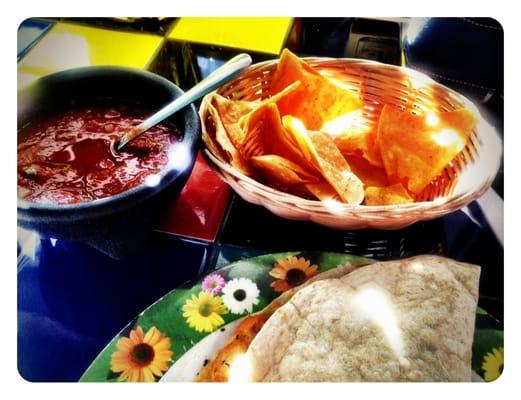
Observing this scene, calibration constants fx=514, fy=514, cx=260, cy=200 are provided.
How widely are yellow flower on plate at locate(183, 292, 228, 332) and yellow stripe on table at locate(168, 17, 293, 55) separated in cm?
62

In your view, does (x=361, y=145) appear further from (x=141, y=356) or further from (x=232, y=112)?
(x=141, y=356)

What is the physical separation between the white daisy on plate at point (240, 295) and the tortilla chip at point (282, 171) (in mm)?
239

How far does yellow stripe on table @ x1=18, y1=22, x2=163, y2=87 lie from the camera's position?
122 centimetres

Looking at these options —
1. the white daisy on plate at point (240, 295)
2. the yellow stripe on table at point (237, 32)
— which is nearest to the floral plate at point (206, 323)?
the white daisy on plate at point (240, 295)

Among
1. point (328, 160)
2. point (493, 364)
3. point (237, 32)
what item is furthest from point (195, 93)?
point (493, 364)

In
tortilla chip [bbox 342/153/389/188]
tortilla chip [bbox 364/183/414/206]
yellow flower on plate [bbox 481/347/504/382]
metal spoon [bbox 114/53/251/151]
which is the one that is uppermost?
metal spoon [bbox 114/53/251/151]

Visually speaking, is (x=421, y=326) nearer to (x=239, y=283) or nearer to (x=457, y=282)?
(x=457, y=282)

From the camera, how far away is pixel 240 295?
3.78 feet

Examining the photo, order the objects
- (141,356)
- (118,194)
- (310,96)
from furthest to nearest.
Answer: (310,96), (141,356), (118,194)

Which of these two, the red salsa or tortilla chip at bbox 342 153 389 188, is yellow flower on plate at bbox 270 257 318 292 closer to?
tortilla chip at bbox 342 153 389 188

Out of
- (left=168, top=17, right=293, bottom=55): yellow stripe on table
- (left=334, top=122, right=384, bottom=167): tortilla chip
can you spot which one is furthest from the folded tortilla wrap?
(left=168, top=17, right=293, bottom=55): yellow stripe on table

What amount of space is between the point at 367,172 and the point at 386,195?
79 millimetres

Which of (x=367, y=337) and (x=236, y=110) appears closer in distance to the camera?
(x=367, y=337)
